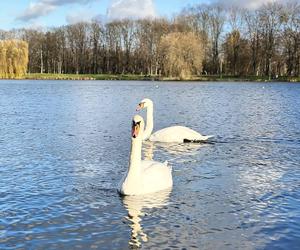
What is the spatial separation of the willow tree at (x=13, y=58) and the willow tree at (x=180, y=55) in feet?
72.9

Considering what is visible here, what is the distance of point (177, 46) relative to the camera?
7231cm

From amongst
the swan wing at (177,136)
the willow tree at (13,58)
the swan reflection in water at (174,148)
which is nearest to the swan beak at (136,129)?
the swan reflection in water at (174,148)

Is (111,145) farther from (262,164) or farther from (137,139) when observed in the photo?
(137,139)

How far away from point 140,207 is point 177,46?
65209 mm

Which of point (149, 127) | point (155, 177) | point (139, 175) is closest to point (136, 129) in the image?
point (139, 175)

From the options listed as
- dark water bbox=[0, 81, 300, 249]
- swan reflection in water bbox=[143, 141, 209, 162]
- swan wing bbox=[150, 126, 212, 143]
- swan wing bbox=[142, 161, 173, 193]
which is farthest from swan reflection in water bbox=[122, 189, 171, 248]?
swan wing bbox=[150, 126, 212, 143]

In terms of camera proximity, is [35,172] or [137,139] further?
[35,172]

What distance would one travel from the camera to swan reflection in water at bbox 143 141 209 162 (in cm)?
1408

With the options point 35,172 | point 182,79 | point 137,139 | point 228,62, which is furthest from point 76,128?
point 228,62

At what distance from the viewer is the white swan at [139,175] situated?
30.2 feet

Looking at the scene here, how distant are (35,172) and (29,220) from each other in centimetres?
359

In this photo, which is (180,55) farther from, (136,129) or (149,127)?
(136,129)

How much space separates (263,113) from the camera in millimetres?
27625

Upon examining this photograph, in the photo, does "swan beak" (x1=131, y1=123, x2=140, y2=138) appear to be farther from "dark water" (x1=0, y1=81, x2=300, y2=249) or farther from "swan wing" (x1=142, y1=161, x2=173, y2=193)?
"dark water" (x1=0, y1=81, x2=300, y2=249)
